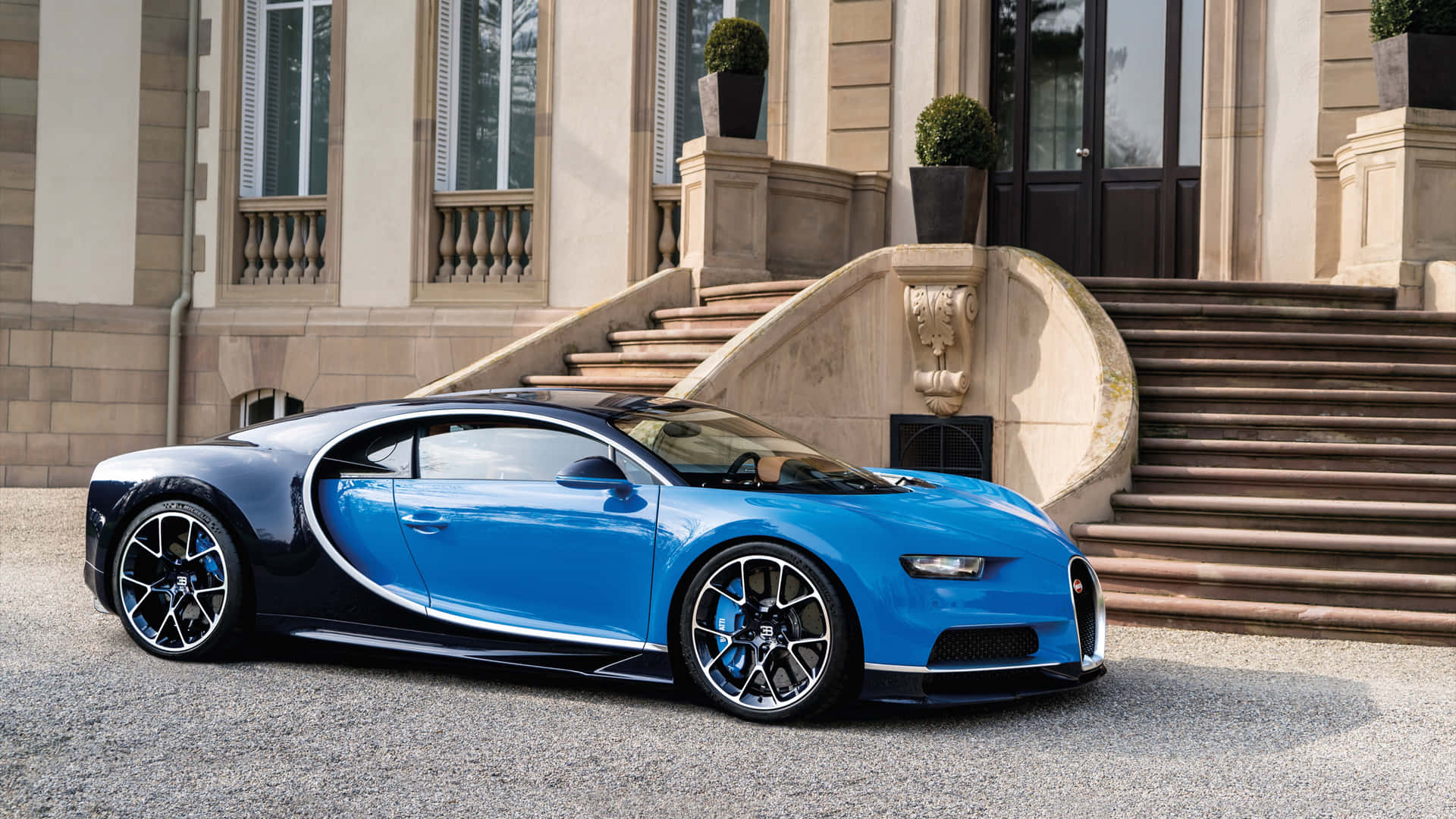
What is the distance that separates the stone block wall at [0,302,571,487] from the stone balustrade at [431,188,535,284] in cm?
42

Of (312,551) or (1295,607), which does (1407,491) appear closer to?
(1295,607)

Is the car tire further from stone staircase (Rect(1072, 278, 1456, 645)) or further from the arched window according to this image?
the arched window

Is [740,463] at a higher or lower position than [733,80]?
lower

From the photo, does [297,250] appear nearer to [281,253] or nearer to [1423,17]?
[281,253]

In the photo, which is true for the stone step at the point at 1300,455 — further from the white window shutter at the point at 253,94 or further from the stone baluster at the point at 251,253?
the white window shutter at the point at 253,94

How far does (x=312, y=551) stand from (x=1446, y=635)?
520cm

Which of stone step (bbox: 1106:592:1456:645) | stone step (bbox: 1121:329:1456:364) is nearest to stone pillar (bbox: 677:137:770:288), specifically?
stone step (bbox: 1121:329:1456:364)

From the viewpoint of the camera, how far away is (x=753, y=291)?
1178 centimetres

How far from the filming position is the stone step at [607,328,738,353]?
11.2 meters

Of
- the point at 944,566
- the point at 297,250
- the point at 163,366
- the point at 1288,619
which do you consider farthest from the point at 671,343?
the point at 944,566

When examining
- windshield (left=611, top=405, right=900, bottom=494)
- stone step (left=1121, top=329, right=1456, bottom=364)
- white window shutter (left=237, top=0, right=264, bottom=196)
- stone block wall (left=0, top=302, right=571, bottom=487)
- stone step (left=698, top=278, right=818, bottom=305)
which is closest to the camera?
windshield (left=611, top=405, right=900, bottom=494)

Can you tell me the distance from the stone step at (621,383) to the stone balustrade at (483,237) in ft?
12.0

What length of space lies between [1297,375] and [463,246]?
28.9 ft

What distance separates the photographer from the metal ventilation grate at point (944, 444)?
10.1m
